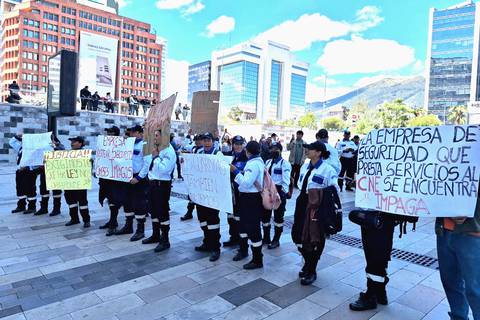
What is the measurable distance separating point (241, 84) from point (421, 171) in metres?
128

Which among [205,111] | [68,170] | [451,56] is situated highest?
[451,56]

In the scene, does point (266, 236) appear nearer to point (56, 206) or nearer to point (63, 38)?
point (56, 206)

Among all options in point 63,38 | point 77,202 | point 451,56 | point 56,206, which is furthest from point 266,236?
point 451,56

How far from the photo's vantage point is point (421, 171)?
10.1 ft

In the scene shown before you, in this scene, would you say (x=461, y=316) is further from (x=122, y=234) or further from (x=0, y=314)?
(x=122, y=234)

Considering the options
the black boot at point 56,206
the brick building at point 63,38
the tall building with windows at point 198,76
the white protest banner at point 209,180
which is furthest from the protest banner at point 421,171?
the tall building with windows at point 198,76

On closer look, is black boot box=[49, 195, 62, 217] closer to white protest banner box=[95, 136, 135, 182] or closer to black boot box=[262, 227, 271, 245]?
white protest banner box=[95, 136, 135, 182]

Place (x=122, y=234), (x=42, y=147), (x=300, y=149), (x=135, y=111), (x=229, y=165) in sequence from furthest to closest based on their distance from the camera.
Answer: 1. (x=135, y=111)
2. (x=300, y=149)
3. (x=42, y=147)
4. (x=122, y=234)
5. (x=229, y=165)

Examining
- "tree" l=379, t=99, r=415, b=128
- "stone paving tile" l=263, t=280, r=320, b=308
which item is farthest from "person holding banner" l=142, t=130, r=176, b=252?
"tree" l=379, t=99, r=415, b=128

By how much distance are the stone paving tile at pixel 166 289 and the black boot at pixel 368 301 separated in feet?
5.84

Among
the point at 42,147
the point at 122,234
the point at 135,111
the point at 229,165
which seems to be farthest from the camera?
the point at 135,111

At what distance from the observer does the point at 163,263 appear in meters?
4.77

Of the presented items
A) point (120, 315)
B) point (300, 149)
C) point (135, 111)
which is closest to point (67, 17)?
point (135, 111)

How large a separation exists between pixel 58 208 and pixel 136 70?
116m
